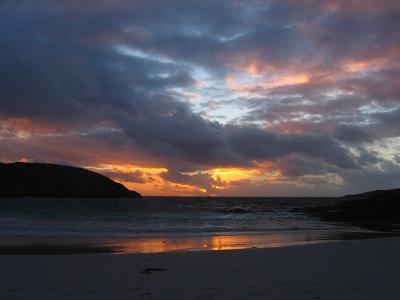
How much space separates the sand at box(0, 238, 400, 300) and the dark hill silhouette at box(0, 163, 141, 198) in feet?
460

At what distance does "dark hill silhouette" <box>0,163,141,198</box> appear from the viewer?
143125mm

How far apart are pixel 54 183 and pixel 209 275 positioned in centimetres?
15244

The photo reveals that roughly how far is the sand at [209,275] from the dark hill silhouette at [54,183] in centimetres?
14036

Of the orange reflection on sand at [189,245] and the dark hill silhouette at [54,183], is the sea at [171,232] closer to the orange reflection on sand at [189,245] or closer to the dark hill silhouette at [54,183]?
the orange reflection on sand at [189,245]

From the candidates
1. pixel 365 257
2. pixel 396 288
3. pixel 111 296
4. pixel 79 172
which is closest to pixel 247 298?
pixel 111 296

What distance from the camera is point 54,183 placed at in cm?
15100

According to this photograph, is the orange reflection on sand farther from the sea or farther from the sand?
the sand

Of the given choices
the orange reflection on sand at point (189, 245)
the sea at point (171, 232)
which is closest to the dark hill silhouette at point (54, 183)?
the sea at point (171, 232)

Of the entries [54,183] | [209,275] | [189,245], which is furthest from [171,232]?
[54,183]

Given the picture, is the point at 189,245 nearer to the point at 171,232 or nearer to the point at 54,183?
the point at 171,232

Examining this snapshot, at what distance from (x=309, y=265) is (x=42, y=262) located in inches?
288

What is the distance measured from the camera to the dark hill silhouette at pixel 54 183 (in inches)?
5635

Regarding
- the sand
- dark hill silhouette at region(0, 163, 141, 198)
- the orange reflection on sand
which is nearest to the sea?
the orange reflection on sand

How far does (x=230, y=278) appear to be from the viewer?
8.80 meters
